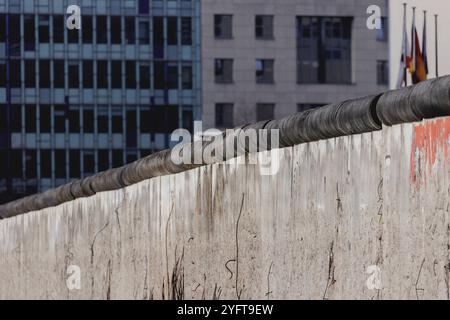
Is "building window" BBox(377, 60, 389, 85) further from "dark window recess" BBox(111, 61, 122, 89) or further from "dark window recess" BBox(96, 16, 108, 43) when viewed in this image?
"dark window recess" BBox(96, 16, 108, 43)

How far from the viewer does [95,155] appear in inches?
3637

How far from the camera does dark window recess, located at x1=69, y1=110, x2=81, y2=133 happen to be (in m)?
93.2

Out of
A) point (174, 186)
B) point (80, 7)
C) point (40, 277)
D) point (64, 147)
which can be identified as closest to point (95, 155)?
point (64, 147)

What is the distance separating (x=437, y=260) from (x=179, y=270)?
14.3 feet

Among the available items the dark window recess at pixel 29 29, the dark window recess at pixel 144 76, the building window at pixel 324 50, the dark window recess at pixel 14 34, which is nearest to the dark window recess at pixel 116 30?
the dark window recess at pixel 144 76

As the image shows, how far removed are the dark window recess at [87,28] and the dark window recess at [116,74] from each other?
2231mm

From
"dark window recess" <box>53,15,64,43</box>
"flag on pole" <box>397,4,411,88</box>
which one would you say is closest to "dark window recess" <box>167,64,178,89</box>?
"dark window recess" <box>53,15,64,43</box>

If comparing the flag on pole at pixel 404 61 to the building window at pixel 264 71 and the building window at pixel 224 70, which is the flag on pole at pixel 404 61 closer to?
the building window at pixel 264 71

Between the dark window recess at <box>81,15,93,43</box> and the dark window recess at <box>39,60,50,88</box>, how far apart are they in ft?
9.40

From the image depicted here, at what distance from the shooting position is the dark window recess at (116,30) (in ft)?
306

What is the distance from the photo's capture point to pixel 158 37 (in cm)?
9381

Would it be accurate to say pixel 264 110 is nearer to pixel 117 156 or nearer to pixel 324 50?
pixel 324 50

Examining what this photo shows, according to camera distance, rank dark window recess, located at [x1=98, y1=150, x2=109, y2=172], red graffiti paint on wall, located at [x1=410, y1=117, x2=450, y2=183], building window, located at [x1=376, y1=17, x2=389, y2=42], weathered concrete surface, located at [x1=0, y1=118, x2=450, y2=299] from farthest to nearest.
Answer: building window, located at [x1=376, y1=17, x2=389, y2=42] → dark window recess, located at [x1=98, y1=150, x2=109, y2=172] → weathered concrete surface, located at [x1=0, y1=118, x2=450, y2=299] → red graffiti paint on wall, located at [x1=410, y1=117, x2=450, y2=183]

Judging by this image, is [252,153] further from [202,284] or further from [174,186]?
[174,186]
